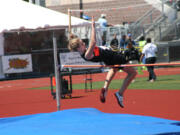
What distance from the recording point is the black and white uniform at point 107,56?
23.7 feet

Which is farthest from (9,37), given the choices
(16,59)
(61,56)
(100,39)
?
(100,39)

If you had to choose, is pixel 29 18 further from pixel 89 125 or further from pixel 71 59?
pixel 89 125

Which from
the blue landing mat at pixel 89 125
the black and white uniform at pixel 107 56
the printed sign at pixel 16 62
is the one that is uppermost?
the black and white uniform at pixel 107 56

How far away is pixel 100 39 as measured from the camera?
2073 cm

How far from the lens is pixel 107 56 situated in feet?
23.9

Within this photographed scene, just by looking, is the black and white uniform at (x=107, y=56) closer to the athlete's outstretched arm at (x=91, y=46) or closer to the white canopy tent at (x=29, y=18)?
the athlete's outstretched arm at (x=91, y=46)

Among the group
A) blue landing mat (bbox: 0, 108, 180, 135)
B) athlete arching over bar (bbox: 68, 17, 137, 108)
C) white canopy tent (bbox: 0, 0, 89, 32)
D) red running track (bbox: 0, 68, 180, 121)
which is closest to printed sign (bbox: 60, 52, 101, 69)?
white canopy tent (bbox: 0, 0, 89, 32)

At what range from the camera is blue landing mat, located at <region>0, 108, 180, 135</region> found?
19.3 feet

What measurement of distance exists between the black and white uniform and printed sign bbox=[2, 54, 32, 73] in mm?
13676

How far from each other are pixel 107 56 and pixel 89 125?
1405 mm

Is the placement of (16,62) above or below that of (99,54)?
below

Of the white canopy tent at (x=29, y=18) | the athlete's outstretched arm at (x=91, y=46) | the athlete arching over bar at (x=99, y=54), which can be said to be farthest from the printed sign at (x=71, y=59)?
the athlete's outstretched arm at (x=91, y=46)

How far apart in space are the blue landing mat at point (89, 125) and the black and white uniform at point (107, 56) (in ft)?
3.25

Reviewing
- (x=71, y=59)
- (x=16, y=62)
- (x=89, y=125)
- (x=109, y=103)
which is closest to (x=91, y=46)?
(x=89, y=125)
